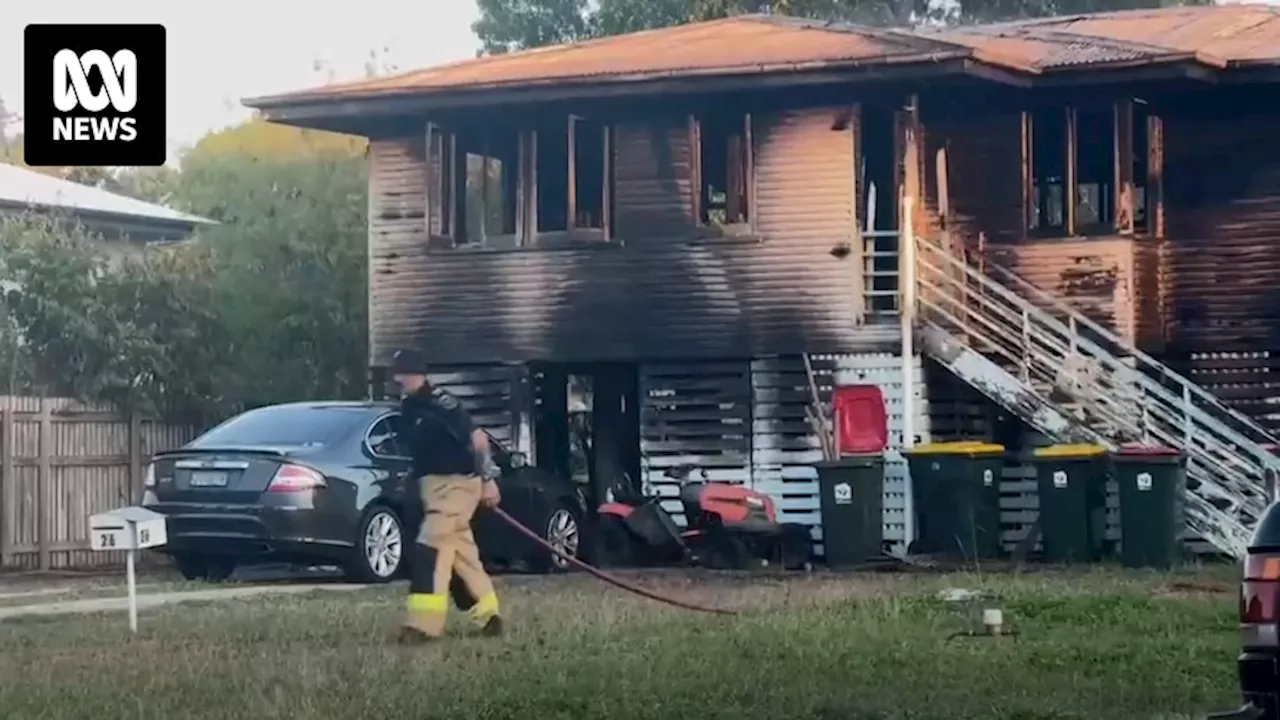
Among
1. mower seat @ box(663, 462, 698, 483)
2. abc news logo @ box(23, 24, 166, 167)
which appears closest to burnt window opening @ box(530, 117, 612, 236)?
mower seat @ box(663, 462, 698, 483)

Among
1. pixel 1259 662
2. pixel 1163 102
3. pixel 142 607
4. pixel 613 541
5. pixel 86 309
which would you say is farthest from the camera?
pixel 86 309

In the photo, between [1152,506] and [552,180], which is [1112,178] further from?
[552,180]

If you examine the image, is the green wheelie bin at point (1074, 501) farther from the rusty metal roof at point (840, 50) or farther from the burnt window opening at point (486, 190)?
the burnt window opening at point (486, 190)

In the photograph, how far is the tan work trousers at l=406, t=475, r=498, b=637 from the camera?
13828 mm

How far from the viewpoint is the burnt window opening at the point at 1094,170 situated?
24359 mm

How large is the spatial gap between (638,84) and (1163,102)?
5208 mm

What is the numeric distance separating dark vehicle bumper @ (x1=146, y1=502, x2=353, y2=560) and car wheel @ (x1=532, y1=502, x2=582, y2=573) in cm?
266

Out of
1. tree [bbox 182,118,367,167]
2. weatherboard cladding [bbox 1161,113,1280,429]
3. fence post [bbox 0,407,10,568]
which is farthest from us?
tree [bbox 182,118,367,167]

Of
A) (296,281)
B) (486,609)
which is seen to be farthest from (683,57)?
(486,609)

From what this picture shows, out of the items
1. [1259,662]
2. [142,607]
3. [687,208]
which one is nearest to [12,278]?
[687,208]

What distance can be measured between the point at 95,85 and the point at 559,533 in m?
6.88

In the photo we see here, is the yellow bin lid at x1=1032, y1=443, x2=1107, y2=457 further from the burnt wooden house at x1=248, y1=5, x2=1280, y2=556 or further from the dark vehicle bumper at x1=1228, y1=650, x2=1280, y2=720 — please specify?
the dark vehicle bumper at x1=1228, y1=650, x2=1280, y2=720

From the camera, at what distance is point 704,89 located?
2375 centimetres

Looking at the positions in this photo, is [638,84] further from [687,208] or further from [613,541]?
[613,541]
